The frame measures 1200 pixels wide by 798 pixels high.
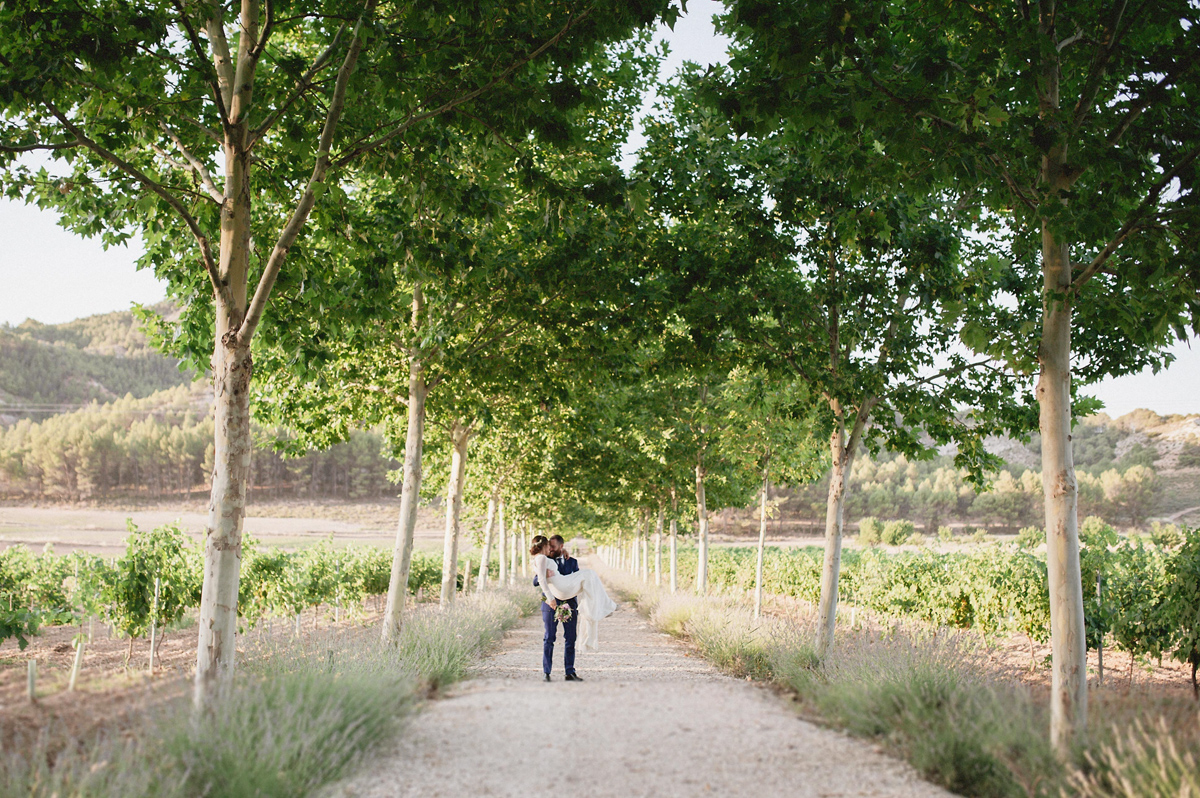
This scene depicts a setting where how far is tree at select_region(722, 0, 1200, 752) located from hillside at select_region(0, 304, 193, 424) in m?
180

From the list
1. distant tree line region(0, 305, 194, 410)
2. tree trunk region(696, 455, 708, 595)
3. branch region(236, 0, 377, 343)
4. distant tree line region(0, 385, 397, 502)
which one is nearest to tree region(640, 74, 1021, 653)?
branch region(236, 0, 377, 343)

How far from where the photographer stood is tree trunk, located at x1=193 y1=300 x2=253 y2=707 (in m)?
5.34

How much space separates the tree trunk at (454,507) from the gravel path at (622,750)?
665 centimetres

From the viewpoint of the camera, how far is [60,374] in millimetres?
170375

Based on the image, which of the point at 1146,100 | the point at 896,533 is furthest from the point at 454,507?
the point at 896,533

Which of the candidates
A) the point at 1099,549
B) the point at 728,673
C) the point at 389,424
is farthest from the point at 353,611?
the point at 1099,549

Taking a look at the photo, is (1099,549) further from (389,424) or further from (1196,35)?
(389,424)

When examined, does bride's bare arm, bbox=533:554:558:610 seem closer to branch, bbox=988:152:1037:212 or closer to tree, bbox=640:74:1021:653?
tree, bbox=640:74:1021:653

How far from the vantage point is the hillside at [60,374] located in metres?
161

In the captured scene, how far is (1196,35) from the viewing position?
4844 millimetres

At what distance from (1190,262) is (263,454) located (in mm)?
151374

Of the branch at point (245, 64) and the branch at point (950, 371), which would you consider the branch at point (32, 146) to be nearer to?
the branch at point (245, 64)

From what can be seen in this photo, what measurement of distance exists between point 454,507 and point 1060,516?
12397mm

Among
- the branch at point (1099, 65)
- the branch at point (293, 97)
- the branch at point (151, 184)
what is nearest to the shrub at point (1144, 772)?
the branch at point (1099, 65)
